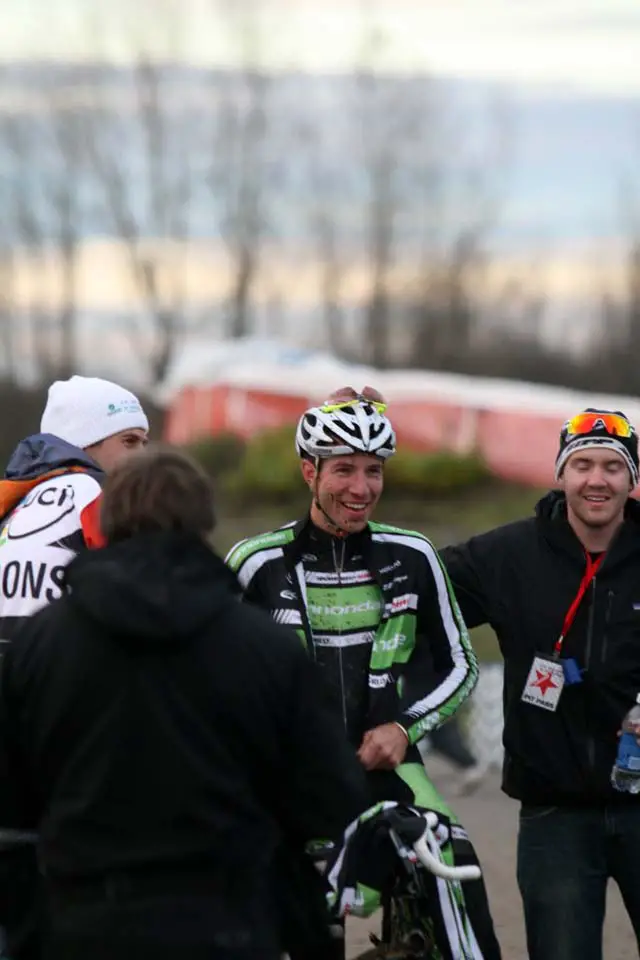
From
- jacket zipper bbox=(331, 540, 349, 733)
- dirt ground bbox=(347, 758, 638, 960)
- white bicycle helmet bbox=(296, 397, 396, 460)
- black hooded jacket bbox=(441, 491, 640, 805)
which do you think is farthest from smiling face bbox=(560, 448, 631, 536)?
dirt ground bbox=(347, 758, 638, 960)

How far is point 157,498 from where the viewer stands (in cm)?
351

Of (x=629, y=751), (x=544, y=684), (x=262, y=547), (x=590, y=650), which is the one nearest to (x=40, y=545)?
(x=262, y=547)

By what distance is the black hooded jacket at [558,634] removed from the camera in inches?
196

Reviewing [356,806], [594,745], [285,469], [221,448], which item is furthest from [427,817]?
[221,448]

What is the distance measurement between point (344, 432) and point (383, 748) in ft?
3.10

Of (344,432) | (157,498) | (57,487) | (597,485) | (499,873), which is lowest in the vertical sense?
(499,873)

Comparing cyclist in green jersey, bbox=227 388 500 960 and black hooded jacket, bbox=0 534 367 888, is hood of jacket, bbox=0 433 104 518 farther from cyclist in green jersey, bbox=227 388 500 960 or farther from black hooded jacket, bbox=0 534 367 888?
black hooded jacket, bbox=0 534 367 888

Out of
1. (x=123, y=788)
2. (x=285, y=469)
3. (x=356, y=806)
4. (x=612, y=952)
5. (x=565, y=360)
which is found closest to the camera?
(x=123, y=788)

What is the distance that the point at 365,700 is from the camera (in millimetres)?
4758

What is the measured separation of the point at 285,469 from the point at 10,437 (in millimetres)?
6784

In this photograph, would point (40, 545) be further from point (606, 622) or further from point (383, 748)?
point (606, 622)

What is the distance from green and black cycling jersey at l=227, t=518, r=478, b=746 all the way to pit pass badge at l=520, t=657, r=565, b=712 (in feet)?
0.70

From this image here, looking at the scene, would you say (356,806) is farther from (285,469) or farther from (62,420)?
(285,469)

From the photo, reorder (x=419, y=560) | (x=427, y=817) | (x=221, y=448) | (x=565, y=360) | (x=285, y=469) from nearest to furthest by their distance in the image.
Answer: (x=427, y=817) → (x=419, y=560) → (x=285, y=469) → (x=221, y=448) → (x=565, y=360)
